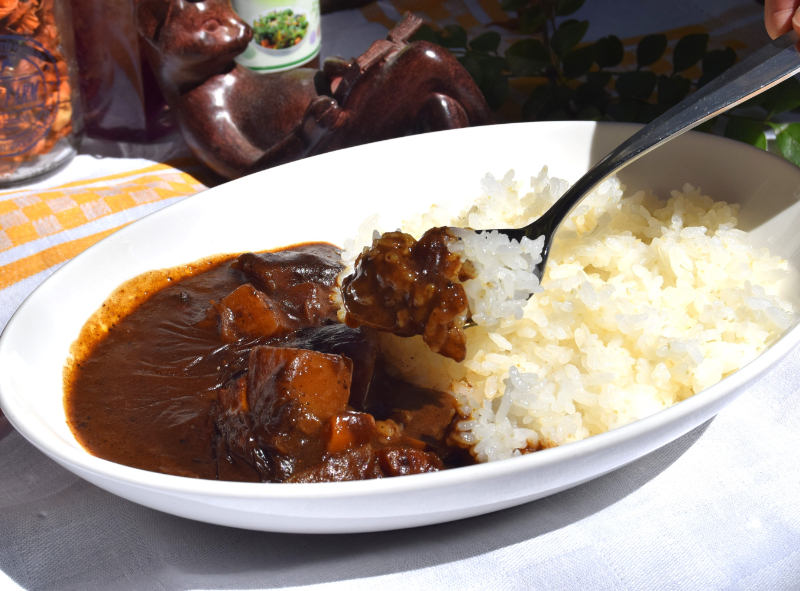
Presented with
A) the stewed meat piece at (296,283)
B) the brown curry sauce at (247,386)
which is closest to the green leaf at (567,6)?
the brown curry sauce at (247,386)

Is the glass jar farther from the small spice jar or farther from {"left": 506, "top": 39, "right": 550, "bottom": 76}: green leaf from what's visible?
{"left": 506, "top": 39, "right": 550, "bottom": 76}: green leaf

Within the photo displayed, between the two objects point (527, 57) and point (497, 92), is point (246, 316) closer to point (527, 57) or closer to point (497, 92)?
point (497, 92)

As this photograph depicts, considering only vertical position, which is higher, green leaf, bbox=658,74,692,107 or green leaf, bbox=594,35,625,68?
green leaf, bbox=594,35,625,68

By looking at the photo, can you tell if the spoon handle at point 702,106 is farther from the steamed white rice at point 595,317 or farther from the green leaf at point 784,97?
the green leaf at point 784,97

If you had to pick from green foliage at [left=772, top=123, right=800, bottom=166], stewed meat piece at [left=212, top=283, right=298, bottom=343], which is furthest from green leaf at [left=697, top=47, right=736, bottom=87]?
stewed meat piece at [left=212, top=283, right=298, bottom=343]

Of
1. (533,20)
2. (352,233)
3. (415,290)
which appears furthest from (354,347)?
(533,20)

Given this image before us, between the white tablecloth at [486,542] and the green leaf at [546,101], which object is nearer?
the white tablecloth at [486,542]
